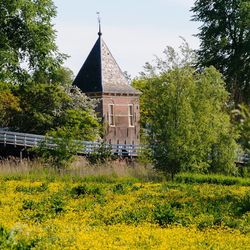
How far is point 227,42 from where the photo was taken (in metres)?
51.2

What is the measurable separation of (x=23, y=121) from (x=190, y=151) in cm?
1982

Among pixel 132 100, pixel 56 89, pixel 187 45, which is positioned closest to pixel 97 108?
pixel 132 100

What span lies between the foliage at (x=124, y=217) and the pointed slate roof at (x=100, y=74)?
28.8m

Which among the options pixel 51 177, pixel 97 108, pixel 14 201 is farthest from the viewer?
pixel 97 108

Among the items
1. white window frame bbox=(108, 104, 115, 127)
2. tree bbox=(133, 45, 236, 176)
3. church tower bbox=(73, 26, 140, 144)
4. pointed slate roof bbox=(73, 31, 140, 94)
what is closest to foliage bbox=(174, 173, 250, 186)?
tree bbox=(133, 45, 236, 176)

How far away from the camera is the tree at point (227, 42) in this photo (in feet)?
166

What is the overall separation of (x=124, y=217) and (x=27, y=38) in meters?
33.6

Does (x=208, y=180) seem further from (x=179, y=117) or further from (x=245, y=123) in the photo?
(x=245, y=123)

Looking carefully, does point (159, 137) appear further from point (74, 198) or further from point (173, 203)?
point (173, 203)

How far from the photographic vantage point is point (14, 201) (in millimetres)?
17688

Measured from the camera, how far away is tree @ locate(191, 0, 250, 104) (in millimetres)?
50500

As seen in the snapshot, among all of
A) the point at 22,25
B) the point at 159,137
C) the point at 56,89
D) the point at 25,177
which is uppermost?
the point at 22,25

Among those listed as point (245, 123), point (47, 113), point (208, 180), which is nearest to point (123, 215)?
point (245, 123)

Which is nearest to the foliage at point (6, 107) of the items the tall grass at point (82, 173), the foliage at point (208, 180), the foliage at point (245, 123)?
the tall grass at point (82, 173)
